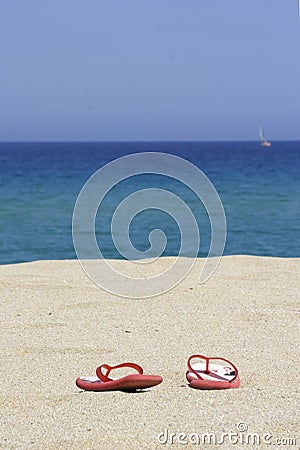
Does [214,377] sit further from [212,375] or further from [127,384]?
[127,384]

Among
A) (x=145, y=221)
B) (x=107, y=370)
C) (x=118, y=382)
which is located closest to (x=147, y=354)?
(x=107, y=370)

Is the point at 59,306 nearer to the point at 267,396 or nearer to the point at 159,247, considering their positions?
the point at 267,396

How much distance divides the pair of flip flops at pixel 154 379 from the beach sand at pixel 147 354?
36 millimetres

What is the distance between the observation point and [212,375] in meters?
3.03

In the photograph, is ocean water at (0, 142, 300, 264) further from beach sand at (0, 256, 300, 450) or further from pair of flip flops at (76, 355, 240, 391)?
pair of flip flops at (76, 355, 240, 391)

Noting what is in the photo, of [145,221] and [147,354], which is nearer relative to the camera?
[147,354]

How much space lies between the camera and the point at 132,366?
301 centimetres

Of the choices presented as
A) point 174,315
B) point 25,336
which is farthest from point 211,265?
point 25,336

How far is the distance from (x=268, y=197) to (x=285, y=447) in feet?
59.9

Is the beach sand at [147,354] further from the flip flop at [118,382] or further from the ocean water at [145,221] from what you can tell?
the ocean water at [145,221]

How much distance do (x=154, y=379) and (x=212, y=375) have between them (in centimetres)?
28

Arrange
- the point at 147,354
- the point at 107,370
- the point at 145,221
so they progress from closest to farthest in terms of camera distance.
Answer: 1. the point at 107,370
2. the point at 147,354
3. the point at 145,221

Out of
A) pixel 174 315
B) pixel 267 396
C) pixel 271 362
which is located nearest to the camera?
pixel 267 396

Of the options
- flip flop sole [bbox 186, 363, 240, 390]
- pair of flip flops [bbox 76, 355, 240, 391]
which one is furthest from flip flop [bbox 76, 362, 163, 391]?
flip flop sole [bbox 186, 363, 240, 390]
